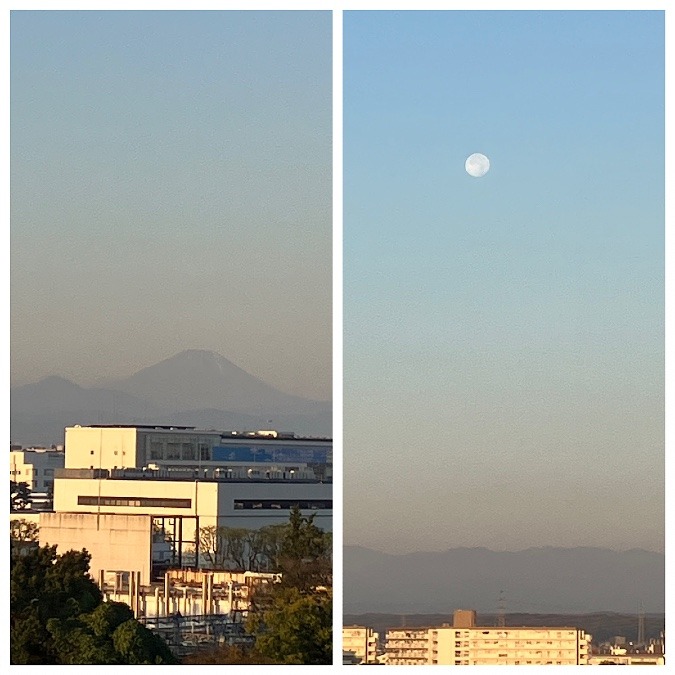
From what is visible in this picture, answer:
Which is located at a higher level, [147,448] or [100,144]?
[100,144]

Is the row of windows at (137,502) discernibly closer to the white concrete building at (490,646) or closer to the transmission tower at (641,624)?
the white concrete building at (490,646)

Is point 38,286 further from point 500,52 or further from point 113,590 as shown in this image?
point 500,52

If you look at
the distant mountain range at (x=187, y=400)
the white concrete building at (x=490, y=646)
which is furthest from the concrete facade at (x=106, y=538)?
the white concrete building at (x=490, y=646)

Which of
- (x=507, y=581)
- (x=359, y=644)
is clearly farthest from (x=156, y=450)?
(x=507, y=581)

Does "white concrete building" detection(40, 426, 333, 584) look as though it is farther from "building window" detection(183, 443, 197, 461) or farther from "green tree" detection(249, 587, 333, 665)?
"green tree" detection(249, 587, 333, 665)

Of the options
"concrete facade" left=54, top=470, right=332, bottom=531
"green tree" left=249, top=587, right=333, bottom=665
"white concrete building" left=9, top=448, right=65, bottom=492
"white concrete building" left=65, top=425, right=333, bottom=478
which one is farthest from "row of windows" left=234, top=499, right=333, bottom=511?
"white concrete building" left=9, top=448, right=65, bottom=492

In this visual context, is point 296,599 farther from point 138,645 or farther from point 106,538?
point 106,538
